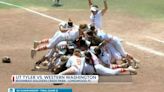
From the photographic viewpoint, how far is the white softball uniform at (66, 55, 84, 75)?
64.6ft

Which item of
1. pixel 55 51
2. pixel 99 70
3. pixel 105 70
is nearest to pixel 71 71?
pixel 99 70

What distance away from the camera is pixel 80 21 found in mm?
30391

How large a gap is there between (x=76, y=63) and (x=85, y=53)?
29.6 inches

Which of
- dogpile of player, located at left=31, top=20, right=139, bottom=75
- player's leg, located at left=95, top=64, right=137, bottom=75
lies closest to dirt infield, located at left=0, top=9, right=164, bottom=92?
player's leg, located at left=95, top=64, right=137, bottom=75

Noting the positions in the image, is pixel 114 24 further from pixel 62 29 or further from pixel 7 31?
pixel 62 29

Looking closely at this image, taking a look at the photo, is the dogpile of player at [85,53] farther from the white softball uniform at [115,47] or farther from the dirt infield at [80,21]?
the dirt infield at [80,21]

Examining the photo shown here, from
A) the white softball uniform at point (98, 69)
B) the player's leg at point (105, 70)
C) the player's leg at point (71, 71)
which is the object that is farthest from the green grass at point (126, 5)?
the player's leg at point (71, 71)

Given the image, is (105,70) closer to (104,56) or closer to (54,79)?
(104,56)

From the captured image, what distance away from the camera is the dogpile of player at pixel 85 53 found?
2020 cm

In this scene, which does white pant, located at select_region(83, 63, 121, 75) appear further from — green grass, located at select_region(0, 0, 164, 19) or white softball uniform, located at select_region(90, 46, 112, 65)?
green grass, located at select_region(0, 0, 164, 19)

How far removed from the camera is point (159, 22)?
1187 inches

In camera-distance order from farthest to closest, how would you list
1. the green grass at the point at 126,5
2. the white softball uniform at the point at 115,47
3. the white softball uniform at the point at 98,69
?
the green grass at the point at 126,5 < the white softball uniform at the point at 115,47 < the white softball uniform at the point at 98,69

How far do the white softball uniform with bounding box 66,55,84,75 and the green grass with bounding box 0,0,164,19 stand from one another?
1223cm

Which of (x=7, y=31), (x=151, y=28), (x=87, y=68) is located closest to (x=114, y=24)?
(x=151, y=28)
